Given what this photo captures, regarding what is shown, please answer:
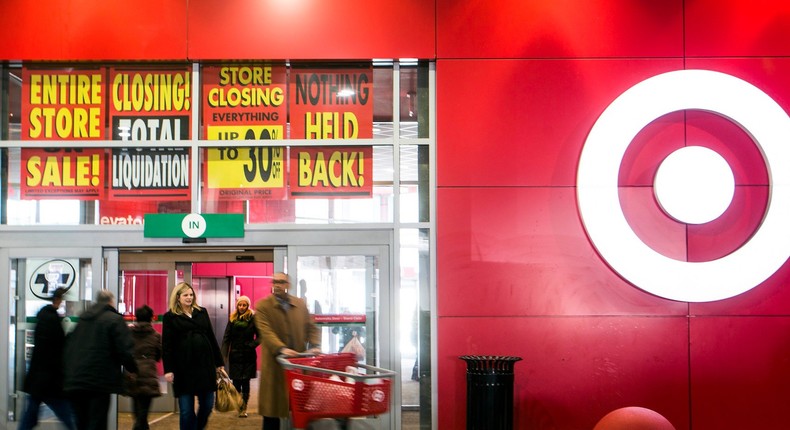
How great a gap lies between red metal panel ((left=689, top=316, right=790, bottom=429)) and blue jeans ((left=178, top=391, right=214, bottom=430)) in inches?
194

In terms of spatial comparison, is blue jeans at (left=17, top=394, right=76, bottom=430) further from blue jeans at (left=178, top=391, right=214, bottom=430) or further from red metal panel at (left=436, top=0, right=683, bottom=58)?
red metal panel at (left=436, top=0, right=683, bottom=58)

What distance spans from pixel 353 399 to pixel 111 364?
2.27m

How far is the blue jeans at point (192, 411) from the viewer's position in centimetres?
838

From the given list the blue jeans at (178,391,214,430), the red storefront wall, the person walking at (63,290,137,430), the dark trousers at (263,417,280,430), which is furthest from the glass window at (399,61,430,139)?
the person walking at (63,290,137,430)

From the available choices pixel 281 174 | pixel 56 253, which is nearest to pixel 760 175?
pixel 281 174

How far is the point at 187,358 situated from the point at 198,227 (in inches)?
59.4

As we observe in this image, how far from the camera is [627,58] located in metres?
9.18

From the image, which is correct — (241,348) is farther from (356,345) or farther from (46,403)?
(46,403)

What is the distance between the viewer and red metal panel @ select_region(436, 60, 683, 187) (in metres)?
Answer: 9.09

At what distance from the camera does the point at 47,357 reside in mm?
7750

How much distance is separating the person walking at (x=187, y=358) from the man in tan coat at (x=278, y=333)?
0.83 m

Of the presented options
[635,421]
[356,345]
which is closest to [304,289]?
[356,345]

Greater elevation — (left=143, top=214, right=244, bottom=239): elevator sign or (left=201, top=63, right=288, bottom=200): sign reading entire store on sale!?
(left=201, top=63, right=288, bottom=200): sign reading entire store on sale!

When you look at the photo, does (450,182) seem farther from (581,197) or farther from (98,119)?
(98,119)
